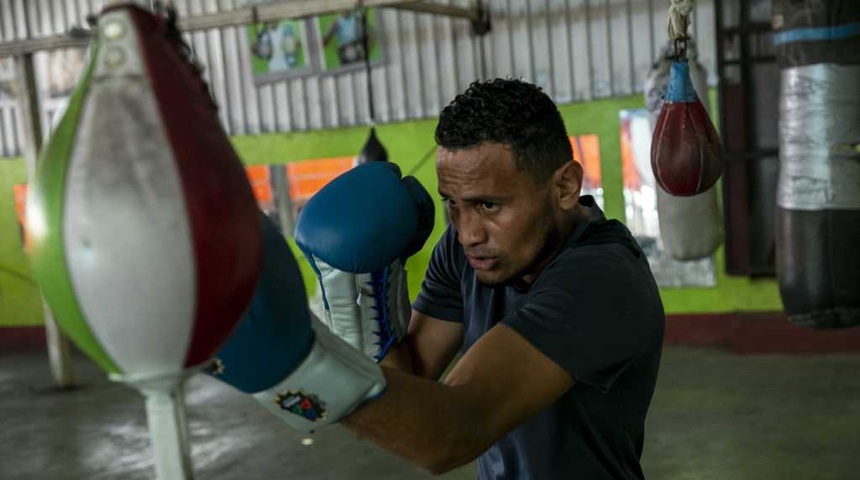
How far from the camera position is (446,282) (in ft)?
6.19

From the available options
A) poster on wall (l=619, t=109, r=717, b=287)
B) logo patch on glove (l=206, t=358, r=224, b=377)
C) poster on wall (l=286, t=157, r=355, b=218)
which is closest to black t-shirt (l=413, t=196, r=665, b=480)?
logo patch on glove (l=206, t=358, r=224, b=377)

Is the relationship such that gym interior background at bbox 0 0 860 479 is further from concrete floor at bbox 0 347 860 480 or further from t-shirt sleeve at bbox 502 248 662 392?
t-shirt sleeve at bbox 502 248 662 392

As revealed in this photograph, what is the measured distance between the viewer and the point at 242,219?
86 cm

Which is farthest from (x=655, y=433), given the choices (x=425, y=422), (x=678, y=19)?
(x=425, y=422)

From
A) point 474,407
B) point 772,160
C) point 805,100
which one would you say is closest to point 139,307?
point 474,407

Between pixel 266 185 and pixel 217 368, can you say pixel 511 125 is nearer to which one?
pixel 217 368

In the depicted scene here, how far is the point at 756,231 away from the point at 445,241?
14.7 ft

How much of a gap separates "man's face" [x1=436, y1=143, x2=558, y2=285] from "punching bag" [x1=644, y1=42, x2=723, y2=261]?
3.26 meters

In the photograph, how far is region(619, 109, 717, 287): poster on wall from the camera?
599 centimetres

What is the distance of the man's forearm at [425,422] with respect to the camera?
1204 millimetres

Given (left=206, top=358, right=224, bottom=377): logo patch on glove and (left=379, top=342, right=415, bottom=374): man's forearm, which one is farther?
(left=379, top=342, right=415, bottom=374): man's forearm

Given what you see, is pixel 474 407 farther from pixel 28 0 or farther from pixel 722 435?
pixel 28 0

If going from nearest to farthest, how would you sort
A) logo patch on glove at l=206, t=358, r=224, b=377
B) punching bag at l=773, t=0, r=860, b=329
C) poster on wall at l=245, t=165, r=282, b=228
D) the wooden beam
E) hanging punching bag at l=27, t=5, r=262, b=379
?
1. hanging punching bag at l=27, t=5, r=262, b=379
2. logo patch on glove at l=206, t=358, r=224, b=377
3. punching bag at l=773, t=0, r=860, b=329
4. the wooden beam
5. poster on wall at l=245, t=165, r=282, b=228

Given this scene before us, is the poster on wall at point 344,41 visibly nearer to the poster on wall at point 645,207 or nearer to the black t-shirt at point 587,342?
the poster on wall at point 645,207
